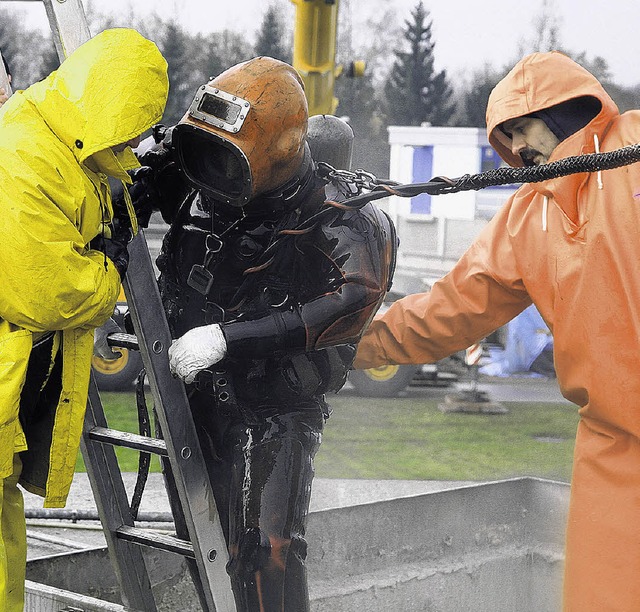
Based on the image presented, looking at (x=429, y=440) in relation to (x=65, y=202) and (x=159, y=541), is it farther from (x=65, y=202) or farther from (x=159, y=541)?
(x=65, y=202)

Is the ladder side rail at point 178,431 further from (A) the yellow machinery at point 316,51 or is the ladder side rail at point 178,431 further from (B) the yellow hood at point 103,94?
(A) the yellow machinery at point 316,51

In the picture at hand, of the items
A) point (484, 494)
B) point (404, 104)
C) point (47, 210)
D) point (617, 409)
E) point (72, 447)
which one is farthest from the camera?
point (404, 104)

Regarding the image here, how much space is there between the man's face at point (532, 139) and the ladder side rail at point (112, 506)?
1.34m

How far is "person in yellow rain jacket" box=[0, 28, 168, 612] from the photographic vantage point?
2.06m

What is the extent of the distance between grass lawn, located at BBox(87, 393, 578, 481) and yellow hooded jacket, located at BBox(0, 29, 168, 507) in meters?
4.34

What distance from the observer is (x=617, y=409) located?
256 centimetres

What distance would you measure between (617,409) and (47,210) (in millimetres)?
1462

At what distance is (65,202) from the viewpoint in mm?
2117

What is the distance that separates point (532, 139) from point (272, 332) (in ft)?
3.14

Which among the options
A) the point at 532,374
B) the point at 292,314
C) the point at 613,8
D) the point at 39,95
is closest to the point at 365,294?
the point at 292,314

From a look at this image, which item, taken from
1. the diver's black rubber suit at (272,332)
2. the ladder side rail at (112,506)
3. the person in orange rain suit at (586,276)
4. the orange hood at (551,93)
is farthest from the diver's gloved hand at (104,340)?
the orange hood at (551,93)

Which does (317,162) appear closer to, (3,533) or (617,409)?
(617,409)

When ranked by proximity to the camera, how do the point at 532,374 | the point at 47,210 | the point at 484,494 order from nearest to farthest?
the point at 47,210
the point at 484,494
the point at 532,374

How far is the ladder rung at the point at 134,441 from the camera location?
2586 mm
